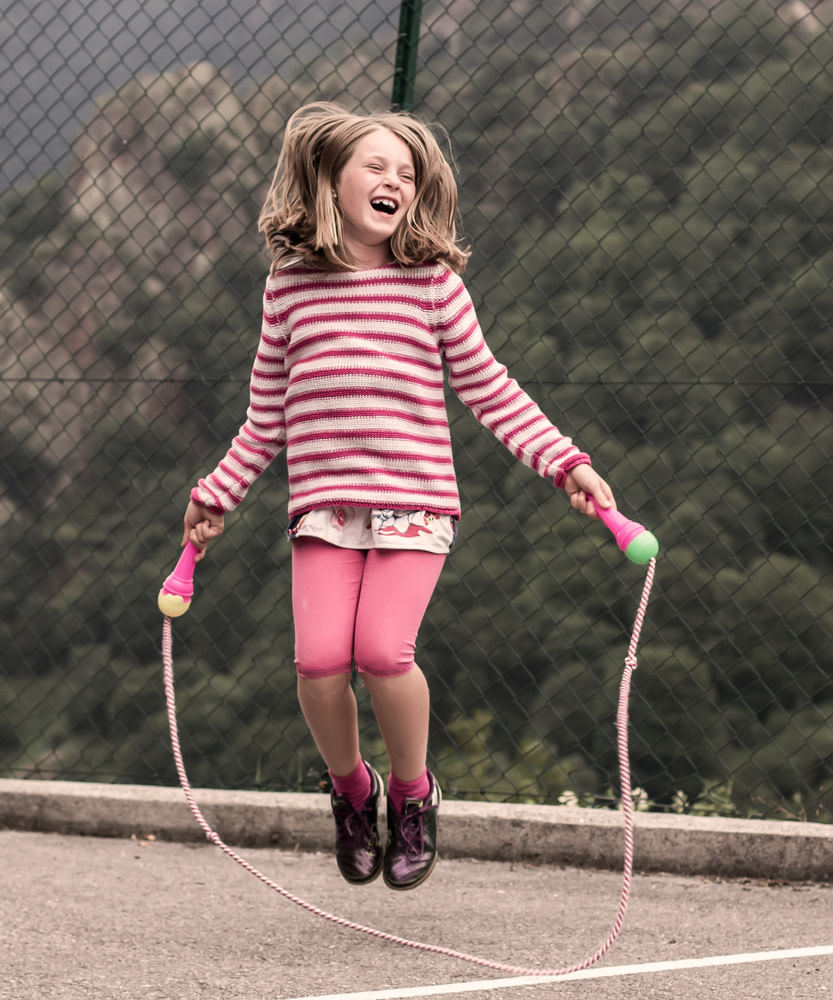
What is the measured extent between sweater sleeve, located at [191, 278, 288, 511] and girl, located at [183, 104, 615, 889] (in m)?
0.03

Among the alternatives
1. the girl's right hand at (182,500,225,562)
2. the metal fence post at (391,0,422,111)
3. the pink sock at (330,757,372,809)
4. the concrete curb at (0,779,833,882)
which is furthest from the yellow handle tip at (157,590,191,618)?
the metal fence post at (391,0,422,111)

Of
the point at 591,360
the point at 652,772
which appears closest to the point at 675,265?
the point at 591,360

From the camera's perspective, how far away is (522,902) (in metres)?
3.43

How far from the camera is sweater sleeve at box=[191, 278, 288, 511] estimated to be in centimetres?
274

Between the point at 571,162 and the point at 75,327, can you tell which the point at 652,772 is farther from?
the point at 75,327

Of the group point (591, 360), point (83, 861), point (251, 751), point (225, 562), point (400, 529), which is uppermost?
point (591, 360)

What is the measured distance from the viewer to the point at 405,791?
277 cm

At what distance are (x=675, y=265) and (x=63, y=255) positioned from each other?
91.5 inches

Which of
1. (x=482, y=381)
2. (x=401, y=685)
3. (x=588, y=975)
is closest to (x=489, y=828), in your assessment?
(x=588, y=975)

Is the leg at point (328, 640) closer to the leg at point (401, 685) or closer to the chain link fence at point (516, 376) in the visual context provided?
the leg at point (401, 685)

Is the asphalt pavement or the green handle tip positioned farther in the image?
the asphalt pavement

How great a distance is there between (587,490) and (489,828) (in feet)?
5.52

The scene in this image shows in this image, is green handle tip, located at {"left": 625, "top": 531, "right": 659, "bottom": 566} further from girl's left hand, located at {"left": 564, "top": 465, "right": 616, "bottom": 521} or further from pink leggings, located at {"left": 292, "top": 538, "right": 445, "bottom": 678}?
pink leggings, located at {"left": 292, "top": 538, "right": 445, "bottom": 678}

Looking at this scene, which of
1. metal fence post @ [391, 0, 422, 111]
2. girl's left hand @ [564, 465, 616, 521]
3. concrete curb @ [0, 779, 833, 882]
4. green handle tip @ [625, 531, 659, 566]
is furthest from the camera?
metal fence post @ [391, 0, 422, 111]
